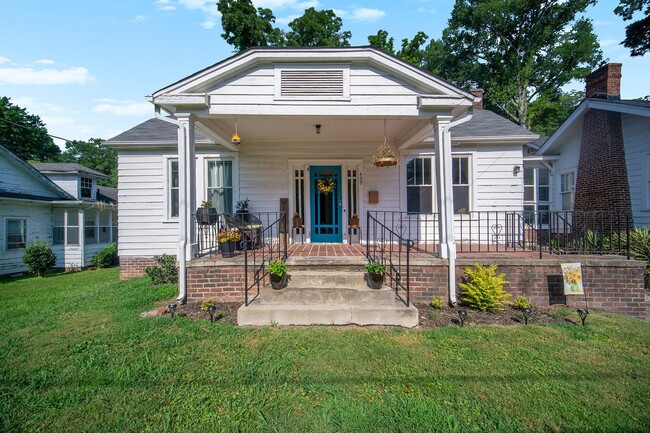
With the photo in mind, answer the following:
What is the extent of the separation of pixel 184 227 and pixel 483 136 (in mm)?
7682

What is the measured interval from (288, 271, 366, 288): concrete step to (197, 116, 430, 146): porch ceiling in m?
3.04

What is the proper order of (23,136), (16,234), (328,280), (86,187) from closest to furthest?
1. (328,280)
2. (16,234)
3. (86,187)
4. (23,136)

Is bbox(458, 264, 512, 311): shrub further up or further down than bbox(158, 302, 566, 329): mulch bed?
further up

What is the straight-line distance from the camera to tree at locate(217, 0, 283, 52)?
2106 centimetres

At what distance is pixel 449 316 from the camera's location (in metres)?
4.75

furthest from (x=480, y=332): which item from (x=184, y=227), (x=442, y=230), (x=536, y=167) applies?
(x=536, y=167)

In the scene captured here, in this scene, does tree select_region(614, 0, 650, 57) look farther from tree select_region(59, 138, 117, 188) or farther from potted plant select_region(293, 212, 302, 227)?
tree select_region(59, 138, 117, 188)

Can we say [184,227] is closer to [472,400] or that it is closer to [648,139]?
[472,400]

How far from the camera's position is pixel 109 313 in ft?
16.7

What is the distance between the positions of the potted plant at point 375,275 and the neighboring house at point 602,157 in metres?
7.46

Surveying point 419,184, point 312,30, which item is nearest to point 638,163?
point 419,184

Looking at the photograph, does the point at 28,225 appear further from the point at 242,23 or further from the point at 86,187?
the point at 242,23

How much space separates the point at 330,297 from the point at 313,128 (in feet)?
13.4

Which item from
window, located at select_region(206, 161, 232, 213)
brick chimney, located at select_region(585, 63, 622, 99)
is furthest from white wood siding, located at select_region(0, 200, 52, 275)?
brick chimney, located at select_region(585, 63, 622, 99)
